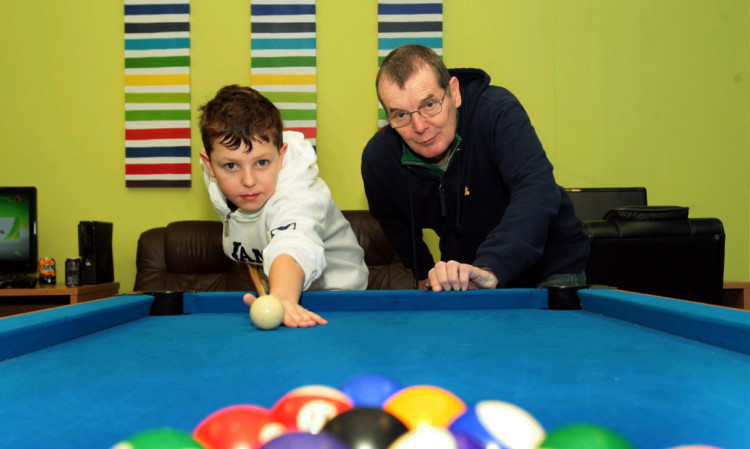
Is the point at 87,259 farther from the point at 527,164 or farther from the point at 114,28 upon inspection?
the point at 527,164

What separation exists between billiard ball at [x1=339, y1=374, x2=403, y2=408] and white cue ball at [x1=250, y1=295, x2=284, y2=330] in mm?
469

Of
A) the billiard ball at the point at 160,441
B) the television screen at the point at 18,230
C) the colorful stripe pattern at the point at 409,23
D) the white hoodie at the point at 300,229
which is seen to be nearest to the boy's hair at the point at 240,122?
the white hoodie at the point at 300,229

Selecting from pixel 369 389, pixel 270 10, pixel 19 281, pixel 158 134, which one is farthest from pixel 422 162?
pixel 19 281

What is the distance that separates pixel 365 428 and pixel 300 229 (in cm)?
115

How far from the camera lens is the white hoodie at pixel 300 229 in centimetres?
160

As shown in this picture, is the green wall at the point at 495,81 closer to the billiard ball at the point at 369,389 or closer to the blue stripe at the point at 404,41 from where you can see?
the blue stripe at the point at 404,41

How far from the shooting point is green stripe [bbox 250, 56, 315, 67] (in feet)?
11.4

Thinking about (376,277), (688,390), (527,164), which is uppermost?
(527,164)

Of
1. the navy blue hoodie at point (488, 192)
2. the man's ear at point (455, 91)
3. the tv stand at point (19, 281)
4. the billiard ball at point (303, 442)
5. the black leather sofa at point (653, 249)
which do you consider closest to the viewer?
the billiard ball at point (303, 442)

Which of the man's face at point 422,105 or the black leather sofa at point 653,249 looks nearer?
the man's face at point 422,105

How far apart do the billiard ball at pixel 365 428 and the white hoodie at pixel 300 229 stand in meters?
0.98

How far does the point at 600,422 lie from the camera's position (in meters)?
0.62

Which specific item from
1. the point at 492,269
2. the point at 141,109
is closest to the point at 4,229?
the point at 141,109

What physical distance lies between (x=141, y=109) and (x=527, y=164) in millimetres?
2713
